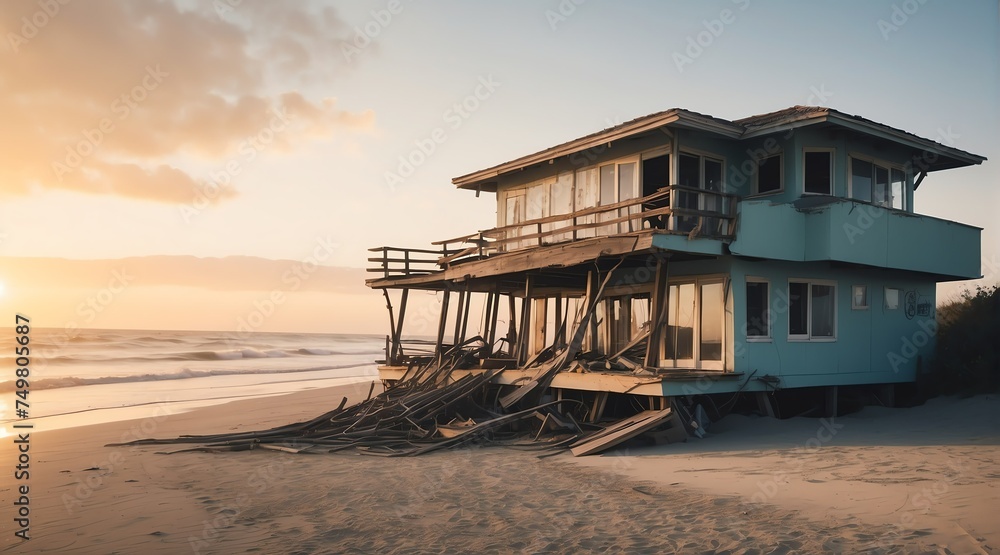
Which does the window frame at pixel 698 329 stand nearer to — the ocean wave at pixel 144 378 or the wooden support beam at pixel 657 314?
the wooden support beam at pixel 657 314

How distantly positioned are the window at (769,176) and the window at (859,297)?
3.34 metres

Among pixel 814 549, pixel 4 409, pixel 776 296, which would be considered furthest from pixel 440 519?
pixel 4 409

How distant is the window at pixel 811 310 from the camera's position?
1764cm

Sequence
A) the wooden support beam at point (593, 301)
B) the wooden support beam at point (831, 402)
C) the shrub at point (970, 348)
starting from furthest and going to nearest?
the shrub at point (970, 348) → the wooden support beam at point (831, 402) → the wooden support beam at point (593, 301)

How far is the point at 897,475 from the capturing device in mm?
10727

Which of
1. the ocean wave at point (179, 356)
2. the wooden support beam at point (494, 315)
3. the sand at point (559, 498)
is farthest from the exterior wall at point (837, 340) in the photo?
the ocean wave at point (179, 356)

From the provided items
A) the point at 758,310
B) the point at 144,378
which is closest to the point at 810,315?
the point at 758,310

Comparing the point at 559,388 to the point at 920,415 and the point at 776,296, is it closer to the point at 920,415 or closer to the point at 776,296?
the point at 776,296

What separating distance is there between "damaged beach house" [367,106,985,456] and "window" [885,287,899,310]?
5 cm

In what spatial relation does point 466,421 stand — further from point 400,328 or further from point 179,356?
point 179,356

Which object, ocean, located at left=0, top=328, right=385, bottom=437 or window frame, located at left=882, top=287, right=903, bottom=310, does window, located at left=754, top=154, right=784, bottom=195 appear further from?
ocean, located at left=0, top=328, right=385, bottom=437

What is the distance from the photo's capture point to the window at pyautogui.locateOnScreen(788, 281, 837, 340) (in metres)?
17.6

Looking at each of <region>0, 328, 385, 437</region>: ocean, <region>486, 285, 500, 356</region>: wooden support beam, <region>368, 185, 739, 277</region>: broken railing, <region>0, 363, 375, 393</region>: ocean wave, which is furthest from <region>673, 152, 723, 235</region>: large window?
<region>0, 363, 375, 393</region>: ocean wave

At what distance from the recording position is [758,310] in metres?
17.1
